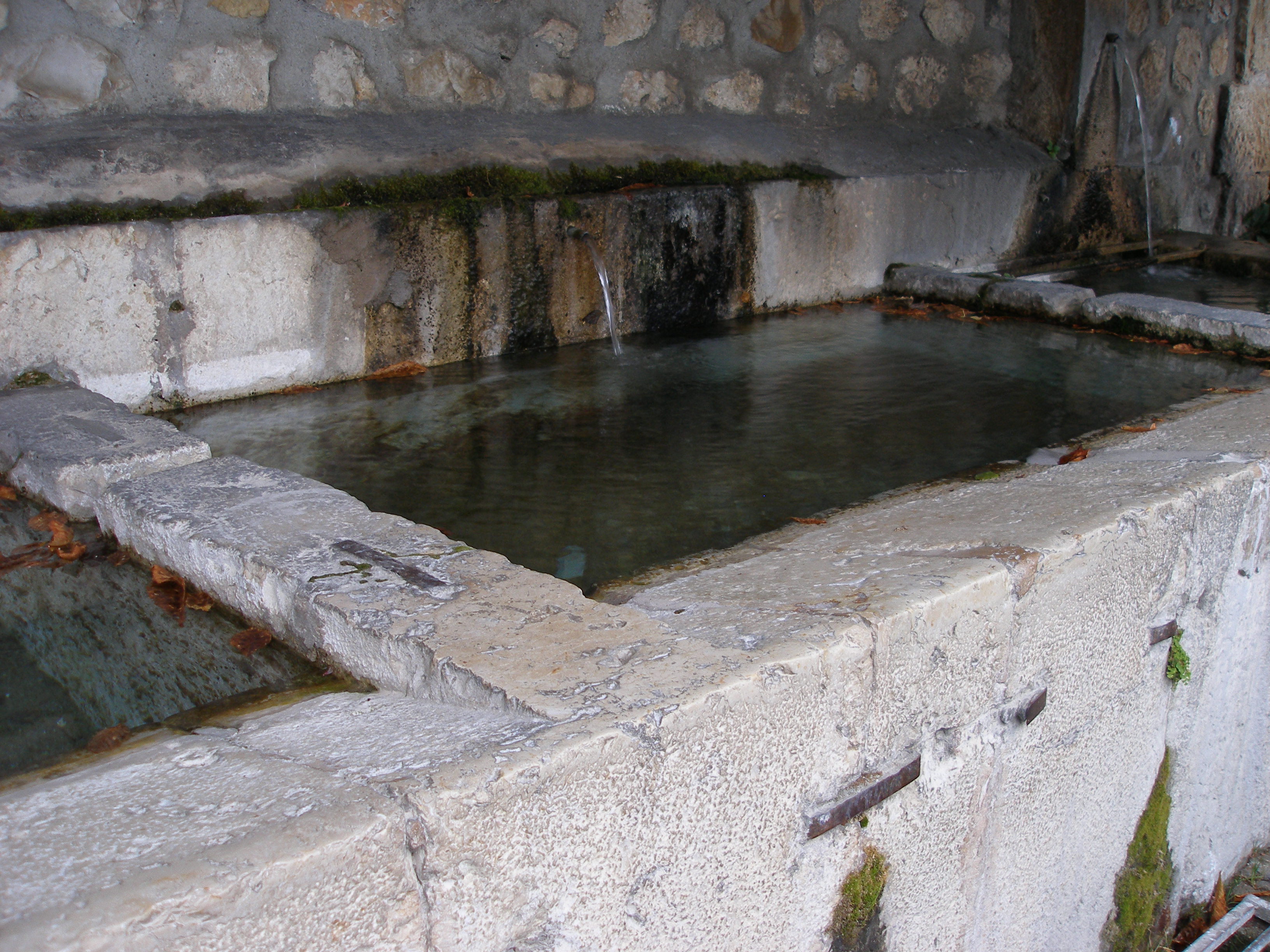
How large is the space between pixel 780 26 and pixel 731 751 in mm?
3476

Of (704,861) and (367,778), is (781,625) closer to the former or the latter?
(704,861)

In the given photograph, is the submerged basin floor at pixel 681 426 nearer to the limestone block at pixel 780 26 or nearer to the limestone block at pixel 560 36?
the limestone block at pixel 560 36

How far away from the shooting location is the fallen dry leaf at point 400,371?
2912 millimetres

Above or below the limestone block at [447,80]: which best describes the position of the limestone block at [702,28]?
above

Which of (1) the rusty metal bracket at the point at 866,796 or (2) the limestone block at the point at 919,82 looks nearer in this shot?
(1) the rusty metal bracket at the point at 866,796

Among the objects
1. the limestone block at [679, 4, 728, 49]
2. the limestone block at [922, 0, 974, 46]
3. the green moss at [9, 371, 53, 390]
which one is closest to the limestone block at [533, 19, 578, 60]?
the limestone block at [679, 4, 728, 49]

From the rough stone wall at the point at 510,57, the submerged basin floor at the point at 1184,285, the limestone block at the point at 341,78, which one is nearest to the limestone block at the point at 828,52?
the rough stone wall at the point at 510,57

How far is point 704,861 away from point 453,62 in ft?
9.03

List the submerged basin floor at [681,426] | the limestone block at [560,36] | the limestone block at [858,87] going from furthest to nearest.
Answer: the limestone block at [858,87]
the limestone block at [560,36]
the submerged basin floor at [681,426]

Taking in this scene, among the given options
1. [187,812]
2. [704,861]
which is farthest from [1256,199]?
[187,812]

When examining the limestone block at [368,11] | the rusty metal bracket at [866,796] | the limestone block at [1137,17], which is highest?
the limestone block at [1137,17]

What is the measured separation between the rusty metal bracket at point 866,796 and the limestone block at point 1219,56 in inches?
212

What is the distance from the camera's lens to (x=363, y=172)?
115 inches

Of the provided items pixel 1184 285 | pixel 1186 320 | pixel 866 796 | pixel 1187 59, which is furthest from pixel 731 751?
pixel 1187 59
